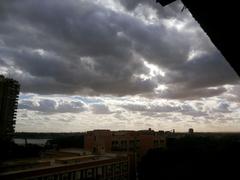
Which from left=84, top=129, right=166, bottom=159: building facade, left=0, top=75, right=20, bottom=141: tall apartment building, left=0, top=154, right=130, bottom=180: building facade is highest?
left=0, top=75, right=20, bottom=141: tall apartment building

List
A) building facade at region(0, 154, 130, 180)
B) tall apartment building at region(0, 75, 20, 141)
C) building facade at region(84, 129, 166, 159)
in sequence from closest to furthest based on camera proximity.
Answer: building facade at region(0, 154, 130, 180), building facade at region(84, 129, 166, 159), tall apartment building at region(0, 75, 20, 141)

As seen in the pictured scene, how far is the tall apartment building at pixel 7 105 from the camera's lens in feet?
228

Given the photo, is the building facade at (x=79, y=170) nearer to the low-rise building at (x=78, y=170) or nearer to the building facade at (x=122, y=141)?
the low-rise building at (x=78, y=170)

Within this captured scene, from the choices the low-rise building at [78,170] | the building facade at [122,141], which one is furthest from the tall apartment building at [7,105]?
the low-rise building at [78,170]

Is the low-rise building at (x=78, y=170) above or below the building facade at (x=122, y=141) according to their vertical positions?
below

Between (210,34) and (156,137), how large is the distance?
65647 millimetres

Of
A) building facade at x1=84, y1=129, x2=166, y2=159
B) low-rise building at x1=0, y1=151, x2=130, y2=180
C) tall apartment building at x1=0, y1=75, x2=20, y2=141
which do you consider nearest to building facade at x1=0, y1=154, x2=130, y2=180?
low-rise building at x1=0, y1=151, x2=130, y2=180

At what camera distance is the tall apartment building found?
69.6 meters

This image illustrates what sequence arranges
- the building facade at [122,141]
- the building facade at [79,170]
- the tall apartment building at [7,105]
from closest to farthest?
the building facade at [79,170], the building facade at [122,141], the tall apartment building at [7,105]

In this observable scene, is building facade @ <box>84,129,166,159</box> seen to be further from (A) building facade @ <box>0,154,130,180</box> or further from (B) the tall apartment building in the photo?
(B) the tall apartment building

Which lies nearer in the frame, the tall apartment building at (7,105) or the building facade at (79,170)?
the building facade at (79,170)

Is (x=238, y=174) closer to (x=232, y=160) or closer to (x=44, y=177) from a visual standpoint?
(x=232, y=160)

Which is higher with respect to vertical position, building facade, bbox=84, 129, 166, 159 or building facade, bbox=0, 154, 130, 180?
building facade, bbox=84, 129, 166, 159

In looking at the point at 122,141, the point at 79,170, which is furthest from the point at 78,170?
the point at 122,141
